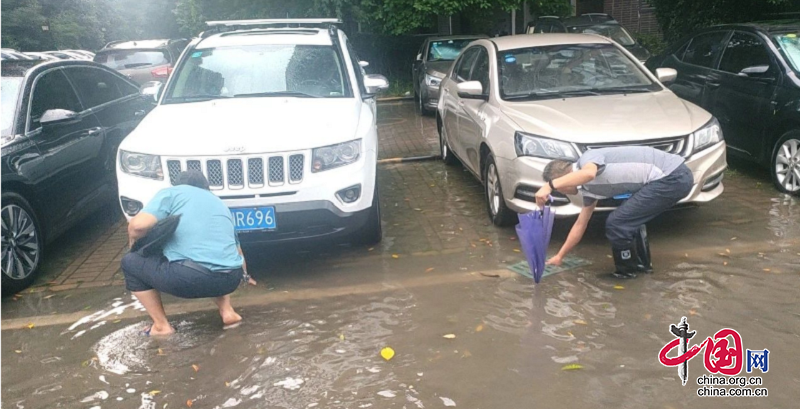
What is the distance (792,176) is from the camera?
6680 millimetres

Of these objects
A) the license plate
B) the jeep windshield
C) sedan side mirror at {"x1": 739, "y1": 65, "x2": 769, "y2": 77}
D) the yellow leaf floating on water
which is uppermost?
the jeep windshield

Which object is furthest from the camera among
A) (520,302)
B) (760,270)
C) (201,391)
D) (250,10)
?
(250,10)

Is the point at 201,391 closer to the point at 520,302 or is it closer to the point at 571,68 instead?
the point at 520,302

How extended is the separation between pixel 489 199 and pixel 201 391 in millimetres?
3475

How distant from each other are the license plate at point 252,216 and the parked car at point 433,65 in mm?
8172

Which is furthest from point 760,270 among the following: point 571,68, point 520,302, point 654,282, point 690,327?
point 571,68

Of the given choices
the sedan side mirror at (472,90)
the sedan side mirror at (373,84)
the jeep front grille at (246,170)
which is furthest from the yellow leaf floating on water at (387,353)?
the sedan side mirror at (472,90)

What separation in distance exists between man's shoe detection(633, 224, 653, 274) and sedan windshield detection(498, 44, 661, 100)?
6.32 ft

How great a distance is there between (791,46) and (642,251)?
361cm

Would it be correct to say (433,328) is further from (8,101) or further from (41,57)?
(41,57)

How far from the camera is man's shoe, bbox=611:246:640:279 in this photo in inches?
194

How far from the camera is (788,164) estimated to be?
6.72 metres

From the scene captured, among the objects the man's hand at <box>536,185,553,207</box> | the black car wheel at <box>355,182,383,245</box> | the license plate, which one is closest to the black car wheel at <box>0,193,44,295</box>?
the license plate

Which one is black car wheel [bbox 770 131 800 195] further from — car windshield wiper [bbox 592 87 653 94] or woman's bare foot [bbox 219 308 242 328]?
woman's bare foot [bbox 219 308 242 328]
